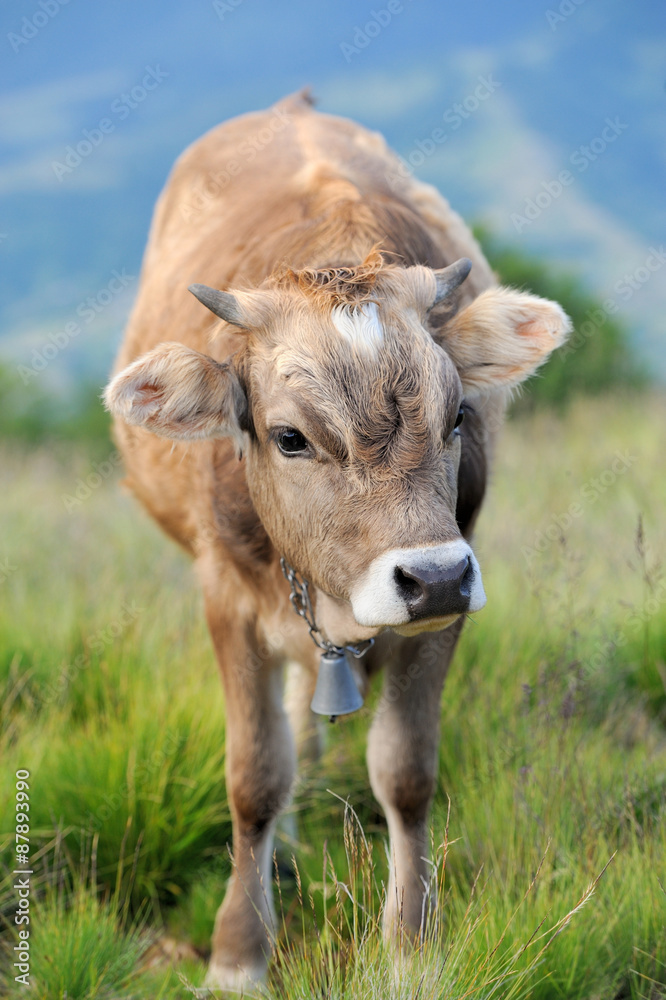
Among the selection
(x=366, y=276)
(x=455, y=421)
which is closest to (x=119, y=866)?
(x=455, y=421)

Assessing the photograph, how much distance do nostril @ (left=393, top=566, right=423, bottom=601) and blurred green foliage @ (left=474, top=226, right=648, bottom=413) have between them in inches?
357

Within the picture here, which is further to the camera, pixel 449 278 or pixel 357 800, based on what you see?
pixel 357 800

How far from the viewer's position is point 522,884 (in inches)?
114

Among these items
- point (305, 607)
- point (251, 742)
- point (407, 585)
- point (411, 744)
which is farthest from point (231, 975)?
point (407, 585)

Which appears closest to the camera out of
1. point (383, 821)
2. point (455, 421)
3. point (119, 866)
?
point (455, 421)

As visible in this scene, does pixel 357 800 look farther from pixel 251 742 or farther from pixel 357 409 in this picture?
pixel 357 409

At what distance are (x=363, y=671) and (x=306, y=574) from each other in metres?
0.64

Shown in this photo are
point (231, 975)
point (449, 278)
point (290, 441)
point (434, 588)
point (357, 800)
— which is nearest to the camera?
point (434, 588)

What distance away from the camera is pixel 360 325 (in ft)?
8.06

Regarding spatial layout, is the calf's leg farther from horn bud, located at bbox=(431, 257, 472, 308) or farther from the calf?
horn bud, located at bbox=(431, 257, 472, 308)

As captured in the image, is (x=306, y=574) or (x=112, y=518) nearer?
(x=306, y=574)

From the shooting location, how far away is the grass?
8.40ft

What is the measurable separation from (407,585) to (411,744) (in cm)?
123

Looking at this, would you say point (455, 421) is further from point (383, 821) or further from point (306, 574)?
point (383, 821)
